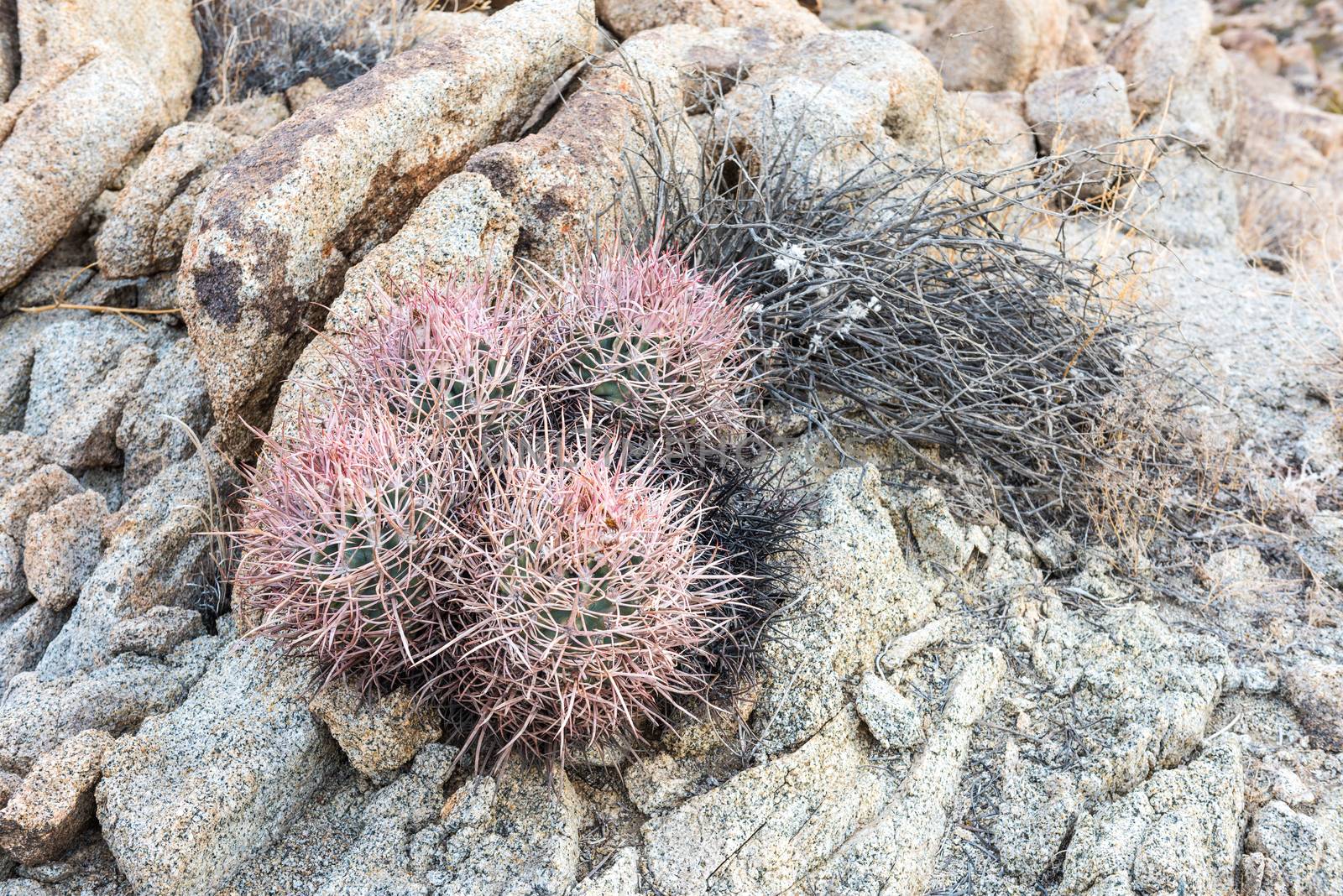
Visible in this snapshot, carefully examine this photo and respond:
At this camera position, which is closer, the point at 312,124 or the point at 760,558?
the point at 760,558

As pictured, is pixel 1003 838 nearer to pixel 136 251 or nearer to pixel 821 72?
pixel 821 72

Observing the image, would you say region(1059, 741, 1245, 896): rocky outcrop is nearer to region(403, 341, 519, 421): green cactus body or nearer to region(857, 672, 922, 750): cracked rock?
region(857, 672, 922, 750): cracked rock

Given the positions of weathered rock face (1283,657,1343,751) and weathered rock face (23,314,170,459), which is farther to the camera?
weathered rock face (23,314,170,459)

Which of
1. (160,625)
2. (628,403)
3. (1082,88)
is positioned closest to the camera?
(628,403)

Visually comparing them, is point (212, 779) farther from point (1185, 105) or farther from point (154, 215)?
point (1185, 105)

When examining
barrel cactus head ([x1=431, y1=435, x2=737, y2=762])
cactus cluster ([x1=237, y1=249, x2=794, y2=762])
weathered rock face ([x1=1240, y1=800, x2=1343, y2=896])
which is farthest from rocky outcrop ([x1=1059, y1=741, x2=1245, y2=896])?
barrel cactus head ([x1=431, y1=435, x2=737, y2=762])

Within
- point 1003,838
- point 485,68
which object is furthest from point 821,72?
point 1003,838

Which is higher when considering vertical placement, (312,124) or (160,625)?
(312,124)

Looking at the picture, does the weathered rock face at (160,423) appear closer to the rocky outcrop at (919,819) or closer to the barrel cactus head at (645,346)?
the barrel cactus head at (645,346)
